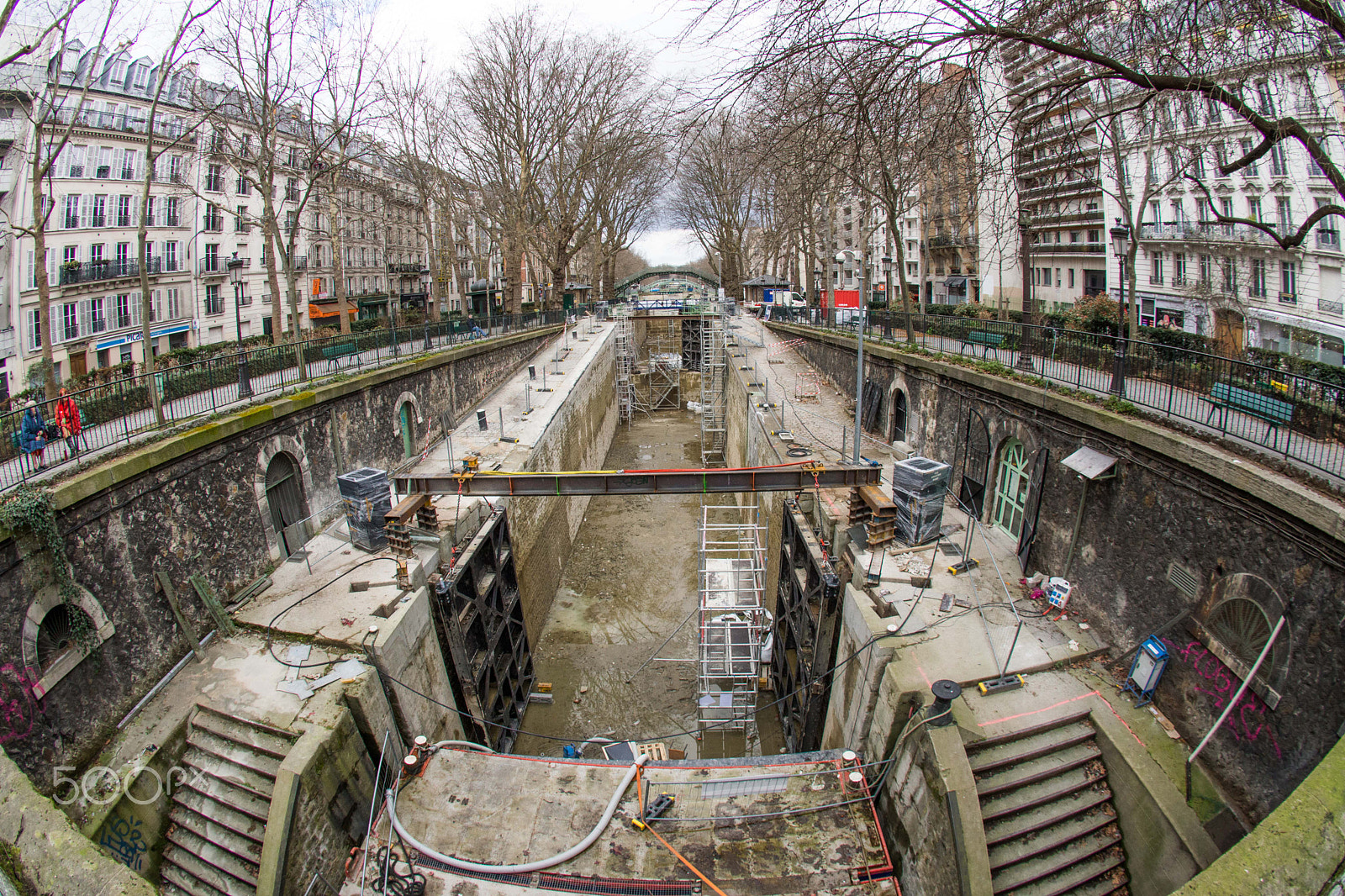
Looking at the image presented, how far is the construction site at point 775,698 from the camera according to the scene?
6.61 meters

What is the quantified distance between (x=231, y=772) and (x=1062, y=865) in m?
9.58

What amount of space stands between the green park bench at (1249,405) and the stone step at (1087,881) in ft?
16.8

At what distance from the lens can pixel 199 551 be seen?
1005cm

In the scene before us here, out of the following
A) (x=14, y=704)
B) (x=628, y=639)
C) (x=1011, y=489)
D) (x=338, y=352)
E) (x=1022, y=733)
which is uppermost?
(x=338, y=352)

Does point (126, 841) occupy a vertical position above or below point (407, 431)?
below

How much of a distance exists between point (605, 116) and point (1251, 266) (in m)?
28.8

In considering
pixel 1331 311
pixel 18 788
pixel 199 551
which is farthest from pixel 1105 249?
pixel 18 788

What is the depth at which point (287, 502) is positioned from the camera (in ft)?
41.5

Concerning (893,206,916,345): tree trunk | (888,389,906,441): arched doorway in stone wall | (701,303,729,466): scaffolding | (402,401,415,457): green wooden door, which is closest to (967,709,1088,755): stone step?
(888,389,906,441): arched doorway in stone wall

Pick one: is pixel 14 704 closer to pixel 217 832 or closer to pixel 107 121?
pixel 217 832

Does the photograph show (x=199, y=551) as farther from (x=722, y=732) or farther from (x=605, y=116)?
(x=605, y=116)

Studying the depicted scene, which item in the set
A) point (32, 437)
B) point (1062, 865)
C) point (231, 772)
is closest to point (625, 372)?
point (32, 437)

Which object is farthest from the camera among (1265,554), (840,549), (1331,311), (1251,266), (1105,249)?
(1105,249)

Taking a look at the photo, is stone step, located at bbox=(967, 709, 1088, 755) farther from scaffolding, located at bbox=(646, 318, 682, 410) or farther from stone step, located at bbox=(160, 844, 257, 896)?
scaffolding, located at bbox=(646, 318, 682, 410)
